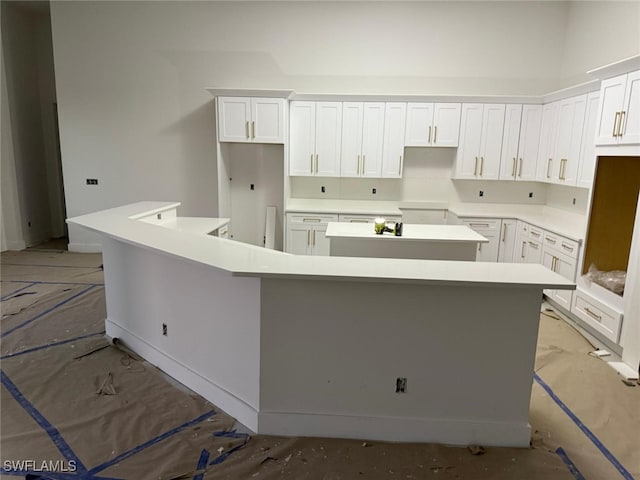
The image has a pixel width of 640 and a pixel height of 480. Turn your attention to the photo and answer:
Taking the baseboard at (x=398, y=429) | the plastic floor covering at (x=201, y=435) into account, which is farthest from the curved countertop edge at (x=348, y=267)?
the plastic floor covering at (x=201, y=435)

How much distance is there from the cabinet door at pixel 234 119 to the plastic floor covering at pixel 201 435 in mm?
3057

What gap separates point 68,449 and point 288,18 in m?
5.52

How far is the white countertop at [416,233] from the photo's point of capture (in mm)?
3869

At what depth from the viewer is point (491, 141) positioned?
18.0 feet

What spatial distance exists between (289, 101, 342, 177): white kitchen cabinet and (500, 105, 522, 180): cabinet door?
7.02ft

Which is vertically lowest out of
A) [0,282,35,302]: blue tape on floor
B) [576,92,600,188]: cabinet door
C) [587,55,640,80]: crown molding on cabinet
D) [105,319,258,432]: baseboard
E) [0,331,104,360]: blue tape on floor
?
[0,331,104,360]: blue tape on floor

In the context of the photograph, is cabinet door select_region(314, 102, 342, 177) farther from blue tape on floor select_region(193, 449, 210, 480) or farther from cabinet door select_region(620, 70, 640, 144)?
blue tape on floor select_region(193, 449, 210, 480)

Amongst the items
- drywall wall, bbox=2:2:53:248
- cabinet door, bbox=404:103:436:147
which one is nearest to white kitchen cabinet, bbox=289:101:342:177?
cabinet door, bbox=404:103:436:147

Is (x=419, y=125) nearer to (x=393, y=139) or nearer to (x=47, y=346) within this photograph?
(x=393, y=139)

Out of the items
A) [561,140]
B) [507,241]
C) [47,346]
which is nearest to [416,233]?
[507,241]

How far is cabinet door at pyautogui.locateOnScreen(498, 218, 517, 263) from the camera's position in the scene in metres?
5.32

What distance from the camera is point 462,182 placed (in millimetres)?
5953

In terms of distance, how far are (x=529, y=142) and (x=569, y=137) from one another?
28.6 inches

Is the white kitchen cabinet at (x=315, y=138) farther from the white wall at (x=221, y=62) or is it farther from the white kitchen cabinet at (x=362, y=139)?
the white wall at (x=221, y=62)
